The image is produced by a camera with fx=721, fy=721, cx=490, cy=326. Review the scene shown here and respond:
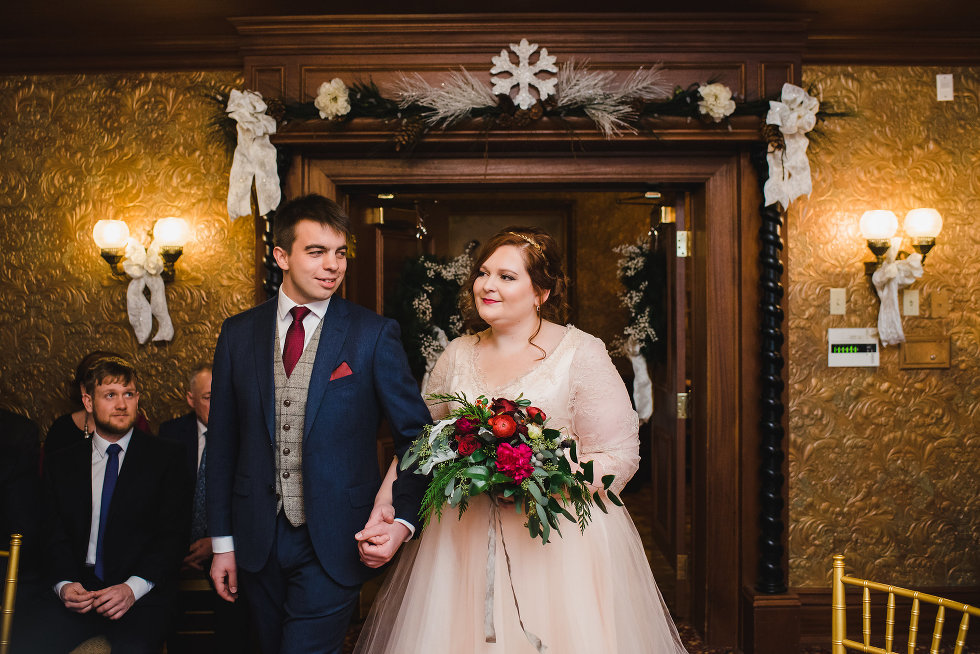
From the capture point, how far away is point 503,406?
1936 mm

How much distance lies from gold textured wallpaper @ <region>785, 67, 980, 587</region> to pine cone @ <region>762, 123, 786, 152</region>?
1.34ft

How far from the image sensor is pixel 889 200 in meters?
3.64

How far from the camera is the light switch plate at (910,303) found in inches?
144

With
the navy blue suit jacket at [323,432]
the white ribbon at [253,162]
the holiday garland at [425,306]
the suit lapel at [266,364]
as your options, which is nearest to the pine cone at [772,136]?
the holiday garland at [425,306]

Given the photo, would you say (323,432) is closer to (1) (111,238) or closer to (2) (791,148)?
(1) (111,238)

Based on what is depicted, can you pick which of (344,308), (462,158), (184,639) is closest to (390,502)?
(344,308)

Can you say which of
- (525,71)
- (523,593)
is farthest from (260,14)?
(523,593)

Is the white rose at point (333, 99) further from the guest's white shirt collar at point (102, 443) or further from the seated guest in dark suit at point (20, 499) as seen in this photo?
the seated guest in dark suit at point (20, 499)

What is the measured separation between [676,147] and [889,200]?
115 cm

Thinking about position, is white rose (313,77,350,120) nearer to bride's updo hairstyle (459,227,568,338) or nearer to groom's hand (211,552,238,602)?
bride's updo hairstyle (459,227,568,338)

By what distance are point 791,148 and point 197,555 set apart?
3.18m

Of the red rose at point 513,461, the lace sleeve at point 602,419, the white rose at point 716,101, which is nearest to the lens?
the red rose at point 513,461

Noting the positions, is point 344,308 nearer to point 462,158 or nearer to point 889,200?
point 462,158

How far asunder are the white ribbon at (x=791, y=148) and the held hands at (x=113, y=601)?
3.08 m
